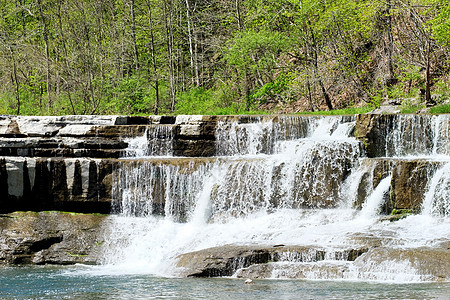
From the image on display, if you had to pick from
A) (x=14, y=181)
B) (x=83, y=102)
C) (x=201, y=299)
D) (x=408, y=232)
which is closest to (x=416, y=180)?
(x=408, y=232)

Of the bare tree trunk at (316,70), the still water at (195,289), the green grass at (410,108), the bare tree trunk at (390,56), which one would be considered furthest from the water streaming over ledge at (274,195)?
the bare tree trunk at (390,56)

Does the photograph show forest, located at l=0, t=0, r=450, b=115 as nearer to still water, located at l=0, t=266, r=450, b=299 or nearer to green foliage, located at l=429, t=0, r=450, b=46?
green foliage, located at l=429, t=0, r=450, b=46

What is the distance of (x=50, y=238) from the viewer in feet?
50.7

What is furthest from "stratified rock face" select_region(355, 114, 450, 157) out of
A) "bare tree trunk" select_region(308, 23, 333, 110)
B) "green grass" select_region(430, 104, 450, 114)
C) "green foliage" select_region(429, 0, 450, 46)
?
"bare tree trunk" select_region(308, 23, 333, 110)

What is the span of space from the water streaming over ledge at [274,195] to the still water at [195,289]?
57.4 inches

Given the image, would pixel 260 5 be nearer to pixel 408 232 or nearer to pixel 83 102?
pixel 83 102

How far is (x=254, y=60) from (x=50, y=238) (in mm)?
13808

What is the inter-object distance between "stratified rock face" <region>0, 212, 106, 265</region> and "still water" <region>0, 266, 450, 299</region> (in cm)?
263

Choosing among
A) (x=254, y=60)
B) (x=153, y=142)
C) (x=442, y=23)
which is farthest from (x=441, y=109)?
(x=254, y=60)

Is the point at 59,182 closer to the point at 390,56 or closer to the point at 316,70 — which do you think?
the point at 316,70

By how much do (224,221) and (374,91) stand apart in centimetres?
1059

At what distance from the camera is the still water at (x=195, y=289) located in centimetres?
910

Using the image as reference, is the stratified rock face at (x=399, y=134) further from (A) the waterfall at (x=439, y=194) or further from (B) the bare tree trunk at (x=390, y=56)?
(B) the bare tree trunk at (x=390, y=56)

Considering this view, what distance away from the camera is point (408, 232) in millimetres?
12555
